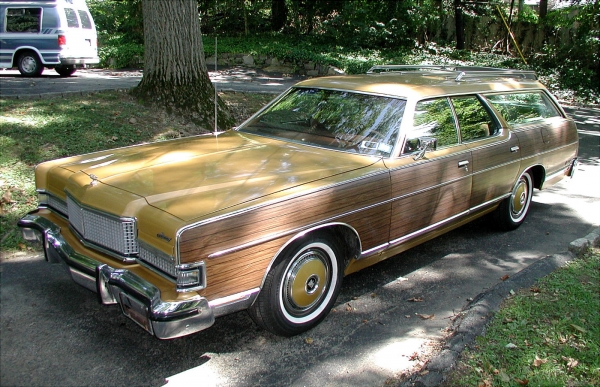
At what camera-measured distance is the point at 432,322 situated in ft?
12.4

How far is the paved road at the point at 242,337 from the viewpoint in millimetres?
3082

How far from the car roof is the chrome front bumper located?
8.40ft

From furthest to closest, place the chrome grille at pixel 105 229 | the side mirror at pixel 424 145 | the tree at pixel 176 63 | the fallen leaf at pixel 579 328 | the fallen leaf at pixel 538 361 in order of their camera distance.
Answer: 1. the tree at pixel 176 63
2. the side mirror at pixel 424 145
3. the fallen leaf at pixel 579 328
4. the fallen leaf at pixel 538 361
5. the chrome grille at pixel 105 229

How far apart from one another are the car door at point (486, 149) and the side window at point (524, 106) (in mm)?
231

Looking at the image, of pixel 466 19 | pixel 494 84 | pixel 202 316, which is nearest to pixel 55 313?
pixel 202 316

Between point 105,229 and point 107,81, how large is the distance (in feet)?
36.2

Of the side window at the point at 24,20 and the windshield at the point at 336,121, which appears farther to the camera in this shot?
the side window at the point at 24,20

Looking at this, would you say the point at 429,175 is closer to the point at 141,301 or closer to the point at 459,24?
the point at 141,301

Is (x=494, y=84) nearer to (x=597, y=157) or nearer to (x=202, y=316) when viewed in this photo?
(x=202, y=316)

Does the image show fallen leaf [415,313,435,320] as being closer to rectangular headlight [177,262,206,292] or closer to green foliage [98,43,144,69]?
rectangular headlight [177,262,206,292]

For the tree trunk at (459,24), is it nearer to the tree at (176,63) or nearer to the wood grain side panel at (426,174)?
the tree at (176,63)

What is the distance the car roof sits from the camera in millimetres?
4559

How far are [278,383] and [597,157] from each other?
8285mm

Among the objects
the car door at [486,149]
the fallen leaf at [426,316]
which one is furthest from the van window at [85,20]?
the fallen leaf at [426,316]
